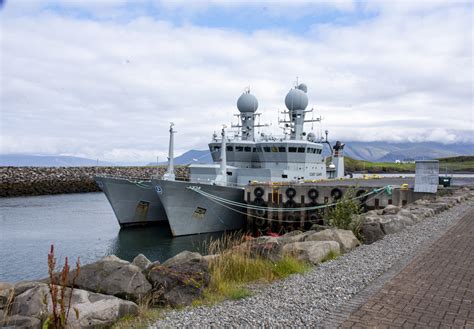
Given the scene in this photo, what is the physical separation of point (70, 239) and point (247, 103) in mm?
17267

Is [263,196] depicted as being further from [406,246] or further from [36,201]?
[36,201]

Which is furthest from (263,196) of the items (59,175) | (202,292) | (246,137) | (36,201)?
(59,175)

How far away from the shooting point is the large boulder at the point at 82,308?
5.07m

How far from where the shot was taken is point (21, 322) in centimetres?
484

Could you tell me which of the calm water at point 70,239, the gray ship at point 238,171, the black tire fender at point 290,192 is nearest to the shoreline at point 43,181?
the calm water at point 70,239

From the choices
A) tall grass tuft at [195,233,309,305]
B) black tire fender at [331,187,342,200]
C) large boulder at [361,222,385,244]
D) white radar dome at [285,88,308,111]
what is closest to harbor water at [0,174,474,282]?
black tire fender at [331,187,342,200]

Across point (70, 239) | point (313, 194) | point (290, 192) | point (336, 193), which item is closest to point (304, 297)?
point (336, 193)

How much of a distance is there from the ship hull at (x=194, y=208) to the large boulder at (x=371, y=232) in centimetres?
1357

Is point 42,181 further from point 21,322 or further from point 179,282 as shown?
point 21,322

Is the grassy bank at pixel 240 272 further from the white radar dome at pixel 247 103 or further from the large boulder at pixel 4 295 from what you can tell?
the white radar dome at pixel 247 103

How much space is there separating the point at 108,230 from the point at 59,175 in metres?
39.2

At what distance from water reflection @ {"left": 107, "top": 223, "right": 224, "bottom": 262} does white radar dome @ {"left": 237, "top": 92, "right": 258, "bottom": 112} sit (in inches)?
463

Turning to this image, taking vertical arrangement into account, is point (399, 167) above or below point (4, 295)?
above

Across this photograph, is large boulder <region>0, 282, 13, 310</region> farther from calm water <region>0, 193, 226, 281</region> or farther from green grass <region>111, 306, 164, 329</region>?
calm water <region>0, 193, 226, 281</region>
